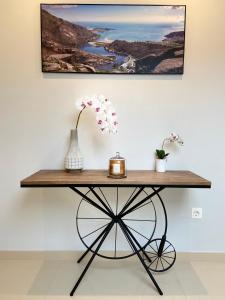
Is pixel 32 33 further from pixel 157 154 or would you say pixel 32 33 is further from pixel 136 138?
pixel 157 154

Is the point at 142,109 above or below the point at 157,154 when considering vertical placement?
above

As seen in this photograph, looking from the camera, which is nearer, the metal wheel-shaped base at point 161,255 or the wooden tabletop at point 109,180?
the wooden tabletop at point 109,180

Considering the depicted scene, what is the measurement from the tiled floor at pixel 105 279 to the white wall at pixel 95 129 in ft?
0.41

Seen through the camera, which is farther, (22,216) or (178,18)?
(22,216)

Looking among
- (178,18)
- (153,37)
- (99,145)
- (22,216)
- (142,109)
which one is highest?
(178,18)

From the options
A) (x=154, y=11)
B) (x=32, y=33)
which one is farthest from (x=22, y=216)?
(x=154, y=11)

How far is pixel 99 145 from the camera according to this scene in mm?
2385

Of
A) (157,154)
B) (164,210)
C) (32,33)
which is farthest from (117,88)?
(164,210)

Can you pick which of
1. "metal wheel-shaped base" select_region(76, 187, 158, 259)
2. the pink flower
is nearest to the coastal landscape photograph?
the pink flower

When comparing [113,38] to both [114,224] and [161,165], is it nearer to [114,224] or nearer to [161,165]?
[161,165]

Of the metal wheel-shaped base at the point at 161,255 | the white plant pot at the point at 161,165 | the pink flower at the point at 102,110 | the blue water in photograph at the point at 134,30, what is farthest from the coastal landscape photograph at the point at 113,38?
the metal wheel-shaped base at the point at 161,255

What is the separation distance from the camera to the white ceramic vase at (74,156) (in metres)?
2.19

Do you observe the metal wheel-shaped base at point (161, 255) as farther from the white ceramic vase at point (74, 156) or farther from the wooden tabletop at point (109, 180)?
the white ceramic vase at point (74, 156)

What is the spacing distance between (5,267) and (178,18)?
255 cm
